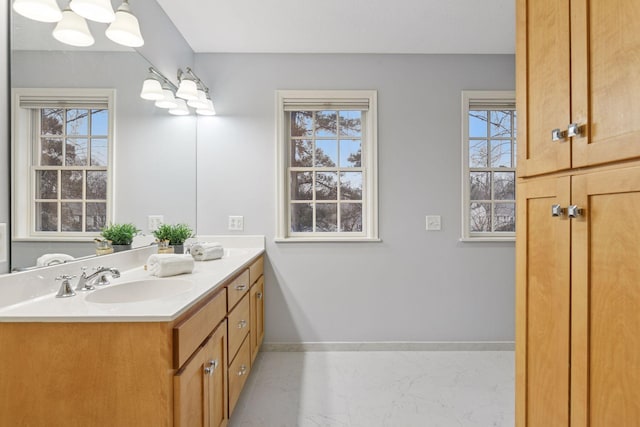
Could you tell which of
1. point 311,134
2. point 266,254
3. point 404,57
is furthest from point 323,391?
point 404,57

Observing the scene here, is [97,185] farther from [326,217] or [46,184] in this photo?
[326,217]

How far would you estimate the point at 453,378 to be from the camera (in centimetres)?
223

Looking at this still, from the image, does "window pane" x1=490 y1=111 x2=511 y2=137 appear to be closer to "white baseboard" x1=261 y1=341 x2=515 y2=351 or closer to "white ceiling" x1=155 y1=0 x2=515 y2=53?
"white ceiling" x1=155 y1=0 x2=515 y2=53

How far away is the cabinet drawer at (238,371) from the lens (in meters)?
1.64

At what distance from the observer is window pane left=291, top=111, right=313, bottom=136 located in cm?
278

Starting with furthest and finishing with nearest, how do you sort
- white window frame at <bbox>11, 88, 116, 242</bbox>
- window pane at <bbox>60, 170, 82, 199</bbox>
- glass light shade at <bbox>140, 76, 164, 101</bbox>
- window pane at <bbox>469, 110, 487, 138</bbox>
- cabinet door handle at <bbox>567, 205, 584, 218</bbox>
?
window pane at <bbox>469, 110, 487, 138</bbox>
glass light shade at <bbox>140, 76, 164, 101</bbox>
window pane at <bbox>60, 170, 82, 199</bbox>
white window frame at <bbox>11, 88, 116, 242</bbox>
cabinet door handle at <bbox>567, 205, 584, 218</bbox>

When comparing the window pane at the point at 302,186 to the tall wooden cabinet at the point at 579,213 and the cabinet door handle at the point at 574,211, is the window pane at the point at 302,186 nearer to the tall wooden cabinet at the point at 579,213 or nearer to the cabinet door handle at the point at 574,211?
the tall wooden cabinet at the point at 579,213

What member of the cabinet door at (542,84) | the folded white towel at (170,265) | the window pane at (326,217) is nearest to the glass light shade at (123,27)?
the folded white towel at (170,265)

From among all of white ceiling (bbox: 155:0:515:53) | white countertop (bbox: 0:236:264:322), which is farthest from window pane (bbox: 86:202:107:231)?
white ceiling (bbox: 155:0:515:53)

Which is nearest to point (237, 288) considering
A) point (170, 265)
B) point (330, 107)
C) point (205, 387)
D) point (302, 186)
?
point (170, 265)

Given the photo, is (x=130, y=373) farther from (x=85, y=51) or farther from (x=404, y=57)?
(x=404, y=57)

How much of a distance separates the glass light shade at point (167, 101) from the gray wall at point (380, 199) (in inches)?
17.4

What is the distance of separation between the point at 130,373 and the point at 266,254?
5.55ft

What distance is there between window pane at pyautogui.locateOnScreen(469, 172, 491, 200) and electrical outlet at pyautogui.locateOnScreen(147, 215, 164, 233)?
8.20 ft
